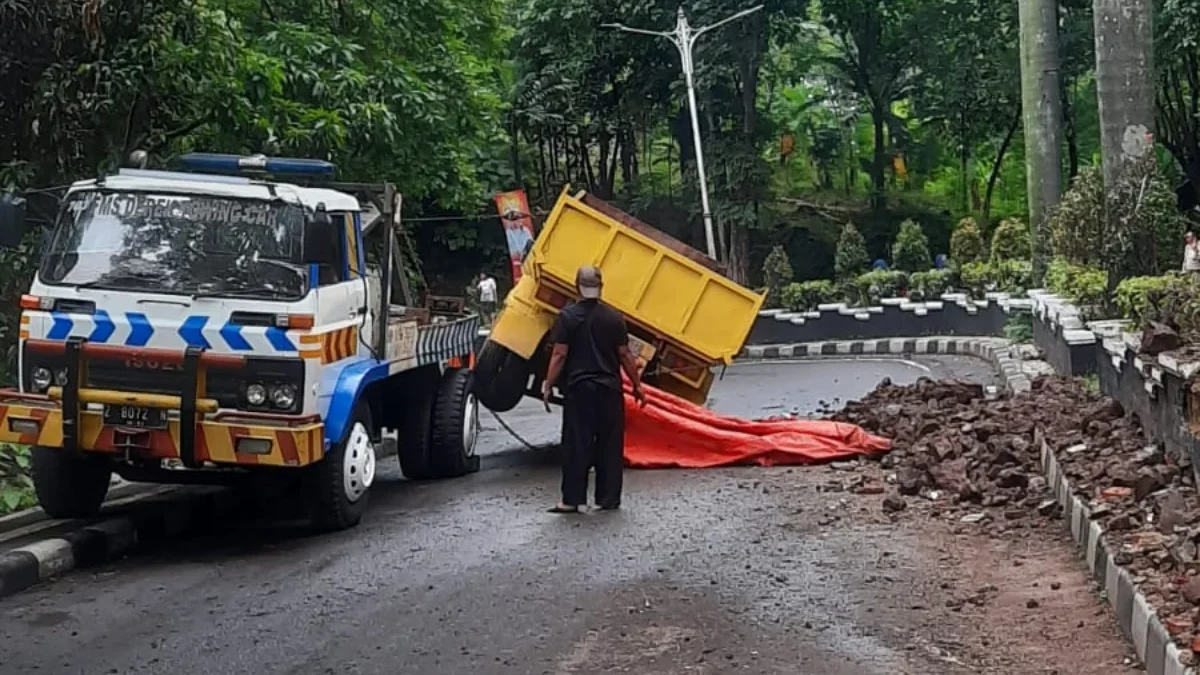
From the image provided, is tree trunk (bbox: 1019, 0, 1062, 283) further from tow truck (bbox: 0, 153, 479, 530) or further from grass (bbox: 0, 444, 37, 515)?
grass (bbox: 0, 444, 37, 515)

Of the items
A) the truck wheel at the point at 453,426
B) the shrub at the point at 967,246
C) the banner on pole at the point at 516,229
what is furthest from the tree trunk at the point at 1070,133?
the truck wheel at the point at 453,426

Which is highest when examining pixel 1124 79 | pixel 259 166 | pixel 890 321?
pixel 1124 79

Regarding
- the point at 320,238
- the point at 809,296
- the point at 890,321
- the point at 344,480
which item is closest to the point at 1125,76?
the point at 320,238

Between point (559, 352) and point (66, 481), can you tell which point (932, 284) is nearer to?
point (559, 352)

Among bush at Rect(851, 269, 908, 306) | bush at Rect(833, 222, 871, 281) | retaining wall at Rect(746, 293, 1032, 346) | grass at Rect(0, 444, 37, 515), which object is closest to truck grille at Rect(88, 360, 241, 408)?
grass at Rect(0, 444, 37, 515)

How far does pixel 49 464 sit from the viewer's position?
9.42 meters

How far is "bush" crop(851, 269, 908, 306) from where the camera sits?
30844 millimetres

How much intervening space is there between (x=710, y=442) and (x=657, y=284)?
145 cm

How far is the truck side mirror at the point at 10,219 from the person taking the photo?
8742 millimetres

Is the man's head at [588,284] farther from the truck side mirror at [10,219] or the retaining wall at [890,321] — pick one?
the retaining wall at [890,321]

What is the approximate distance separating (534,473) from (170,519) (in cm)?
341

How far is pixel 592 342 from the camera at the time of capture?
1005 centimetres

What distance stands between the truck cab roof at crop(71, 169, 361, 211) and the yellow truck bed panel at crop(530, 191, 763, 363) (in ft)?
11.3

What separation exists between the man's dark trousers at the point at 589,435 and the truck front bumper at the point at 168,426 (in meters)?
1.93
